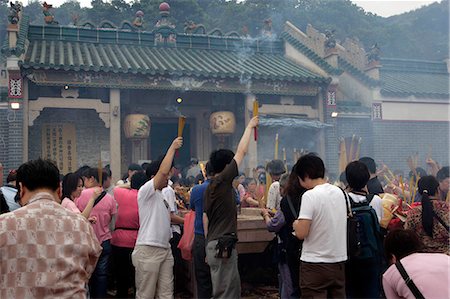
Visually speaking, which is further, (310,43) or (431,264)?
(310,43)

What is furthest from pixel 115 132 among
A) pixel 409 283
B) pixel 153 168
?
pixel 409 283

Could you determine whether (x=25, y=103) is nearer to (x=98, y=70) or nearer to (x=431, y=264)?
(x=98, y=70)

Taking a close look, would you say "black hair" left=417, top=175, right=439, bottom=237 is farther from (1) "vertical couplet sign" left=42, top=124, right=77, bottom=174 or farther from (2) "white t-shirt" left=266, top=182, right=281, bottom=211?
(1) "vertical couplet sign" left=42, top=124, right=77, bottom=174

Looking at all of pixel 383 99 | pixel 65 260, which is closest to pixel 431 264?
pixel 65 260

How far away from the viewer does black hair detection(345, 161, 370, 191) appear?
425 cm

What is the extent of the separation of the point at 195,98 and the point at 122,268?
8152 mm

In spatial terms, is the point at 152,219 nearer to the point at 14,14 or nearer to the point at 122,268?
the point at 122,268

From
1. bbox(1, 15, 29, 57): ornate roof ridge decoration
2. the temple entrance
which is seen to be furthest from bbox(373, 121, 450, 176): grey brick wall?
bbox(1, 15, 29, 57): ornate roof ridge decoration

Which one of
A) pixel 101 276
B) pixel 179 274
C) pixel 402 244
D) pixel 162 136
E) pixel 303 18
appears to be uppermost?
pixel 303 18

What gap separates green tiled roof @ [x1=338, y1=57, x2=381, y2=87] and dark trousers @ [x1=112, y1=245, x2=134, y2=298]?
10321mm

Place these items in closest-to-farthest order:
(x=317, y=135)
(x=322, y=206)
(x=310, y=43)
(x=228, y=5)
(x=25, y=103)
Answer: (x=322, y=206), (x=25, y=103), (x=317, y=135), (x=310, y=43), (x=228, y=5)

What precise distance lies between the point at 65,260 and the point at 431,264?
1.97 metres

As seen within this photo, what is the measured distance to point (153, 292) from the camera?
4.76m

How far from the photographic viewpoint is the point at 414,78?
1667 cm
